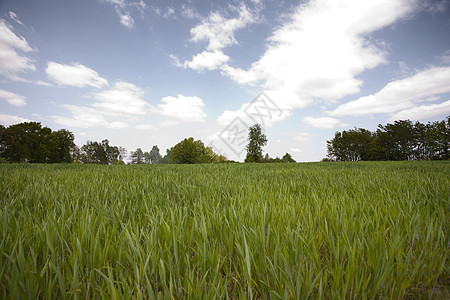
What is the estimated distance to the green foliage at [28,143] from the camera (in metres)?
34.4

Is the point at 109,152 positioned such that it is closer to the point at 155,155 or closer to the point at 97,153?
the point at 97,153

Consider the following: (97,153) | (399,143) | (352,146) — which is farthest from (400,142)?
(97,153)

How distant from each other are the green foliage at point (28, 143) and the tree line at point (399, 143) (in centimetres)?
7207

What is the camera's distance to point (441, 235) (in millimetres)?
1130

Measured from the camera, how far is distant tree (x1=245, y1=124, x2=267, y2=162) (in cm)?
4584

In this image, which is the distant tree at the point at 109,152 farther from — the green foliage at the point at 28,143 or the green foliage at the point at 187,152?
the green foliage at the point at 187,152

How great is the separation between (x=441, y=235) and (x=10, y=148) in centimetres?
5194

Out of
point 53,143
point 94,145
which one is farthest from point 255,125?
point 94,145

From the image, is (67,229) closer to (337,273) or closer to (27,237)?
(27,237)

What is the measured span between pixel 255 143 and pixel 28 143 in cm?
4599

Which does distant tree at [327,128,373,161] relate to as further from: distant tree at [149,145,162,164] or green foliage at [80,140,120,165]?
distant tree at [149,145,162,164]

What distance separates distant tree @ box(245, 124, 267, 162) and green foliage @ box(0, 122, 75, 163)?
139 ft

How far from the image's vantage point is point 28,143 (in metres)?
36.5

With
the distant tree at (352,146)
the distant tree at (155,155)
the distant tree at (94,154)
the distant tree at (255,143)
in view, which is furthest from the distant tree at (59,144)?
the distant tree at (155,155)
